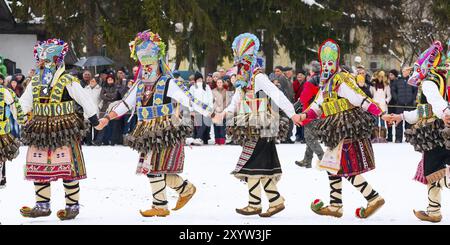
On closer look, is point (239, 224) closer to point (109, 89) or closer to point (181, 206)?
point (181, 206)

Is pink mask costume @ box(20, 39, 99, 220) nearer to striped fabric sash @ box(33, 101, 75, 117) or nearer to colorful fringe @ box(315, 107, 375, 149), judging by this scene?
striped fabric sash @ box(33, 101, 75, 117)

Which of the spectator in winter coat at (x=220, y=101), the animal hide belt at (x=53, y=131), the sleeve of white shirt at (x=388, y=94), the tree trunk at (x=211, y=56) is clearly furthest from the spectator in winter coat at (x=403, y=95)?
the animal hide belt at (x=53, y=131)

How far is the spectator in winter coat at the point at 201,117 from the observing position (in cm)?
2028

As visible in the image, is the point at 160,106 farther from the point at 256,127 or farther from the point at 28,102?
the point at 28,102

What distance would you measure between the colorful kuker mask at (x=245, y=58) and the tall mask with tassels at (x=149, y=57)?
786 mm

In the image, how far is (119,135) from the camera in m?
21.0

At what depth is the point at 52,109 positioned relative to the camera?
997cm

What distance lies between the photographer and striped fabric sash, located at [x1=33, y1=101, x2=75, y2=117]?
9.97 m

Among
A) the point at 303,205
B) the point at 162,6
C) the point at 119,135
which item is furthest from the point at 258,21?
the point at 303,205

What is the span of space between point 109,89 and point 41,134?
10.8m

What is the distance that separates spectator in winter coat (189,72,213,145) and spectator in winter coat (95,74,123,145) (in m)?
1.67

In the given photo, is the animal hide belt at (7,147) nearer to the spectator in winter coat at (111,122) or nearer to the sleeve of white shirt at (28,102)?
the sleeve of white shirt at (28,102)

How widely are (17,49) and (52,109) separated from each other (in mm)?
21530
